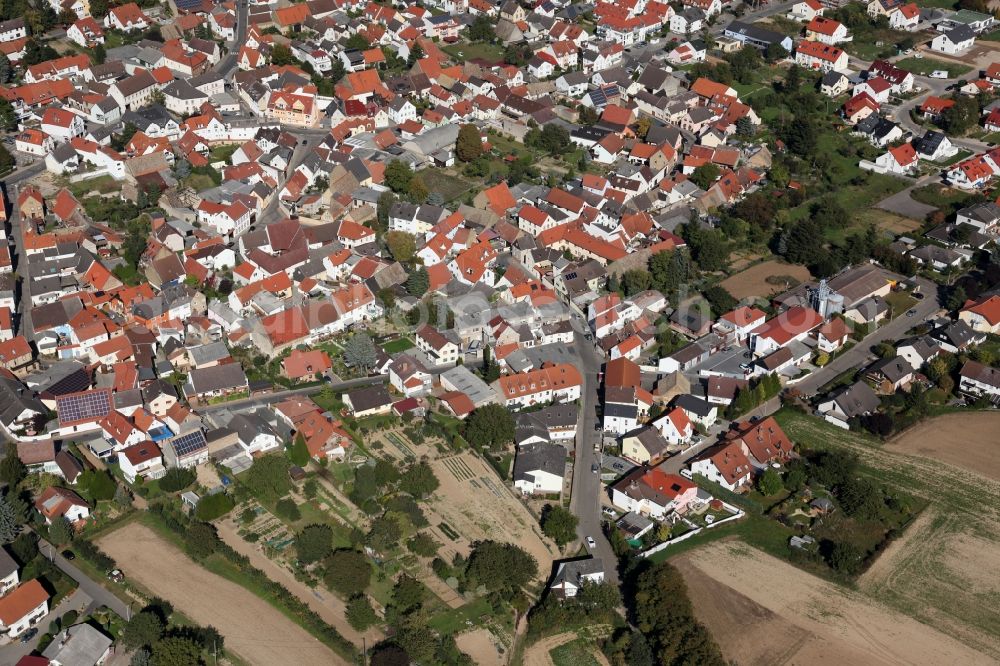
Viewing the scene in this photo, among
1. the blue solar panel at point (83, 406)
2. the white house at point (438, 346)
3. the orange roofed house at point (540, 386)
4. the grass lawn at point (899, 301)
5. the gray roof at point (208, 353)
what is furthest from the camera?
the grass lawn at point (899, 301)

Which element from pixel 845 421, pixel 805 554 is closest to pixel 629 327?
pixel 845 421

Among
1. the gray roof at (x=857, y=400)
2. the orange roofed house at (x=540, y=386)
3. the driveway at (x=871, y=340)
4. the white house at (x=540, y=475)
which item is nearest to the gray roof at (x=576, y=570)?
the white house at (x=540, y=475)

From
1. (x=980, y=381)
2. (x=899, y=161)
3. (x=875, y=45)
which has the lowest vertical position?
(x=980, y=381)

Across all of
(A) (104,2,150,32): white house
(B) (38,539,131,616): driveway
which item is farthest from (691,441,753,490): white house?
(A) (104,2,150,32): white house

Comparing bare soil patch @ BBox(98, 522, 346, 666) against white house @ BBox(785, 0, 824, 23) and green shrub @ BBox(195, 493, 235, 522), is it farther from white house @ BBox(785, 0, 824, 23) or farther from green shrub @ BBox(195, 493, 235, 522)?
white house @ BBox(785, 0, 824, 23)

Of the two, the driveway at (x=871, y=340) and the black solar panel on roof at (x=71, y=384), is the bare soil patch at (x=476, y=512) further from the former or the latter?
the black solar panel on roof at (x=71, y=384)

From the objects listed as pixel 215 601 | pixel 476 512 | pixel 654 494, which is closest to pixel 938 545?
pixel 654 494

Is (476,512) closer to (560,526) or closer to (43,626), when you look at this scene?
(560,526)
